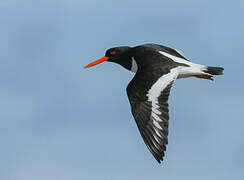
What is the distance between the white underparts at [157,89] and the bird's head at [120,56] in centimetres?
210

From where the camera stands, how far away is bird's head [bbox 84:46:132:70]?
1266 cm

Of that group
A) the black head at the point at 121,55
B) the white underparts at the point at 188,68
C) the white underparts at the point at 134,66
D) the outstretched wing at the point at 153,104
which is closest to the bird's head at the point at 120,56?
the black head at the point at 121,55

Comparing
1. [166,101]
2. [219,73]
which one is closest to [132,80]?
[166,101]

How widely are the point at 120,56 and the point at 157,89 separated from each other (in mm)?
2915

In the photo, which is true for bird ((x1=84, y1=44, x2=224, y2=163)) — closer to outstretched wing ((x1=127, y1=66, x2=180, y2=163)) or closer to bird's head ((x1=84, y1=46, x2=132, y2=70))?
outstretched wing ((x1=127, y1=66, x2=180, y2=163))

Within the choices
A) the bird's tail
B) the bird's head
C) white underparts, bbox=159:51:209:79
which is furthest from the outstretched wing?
the bird's head

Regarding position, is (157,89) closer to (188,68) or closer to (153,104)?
(153,104)

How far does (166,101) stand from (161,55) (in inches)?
67.6

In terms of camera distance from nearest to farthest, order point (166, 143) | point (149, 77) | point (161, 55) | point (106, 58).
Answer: point (166, 143), point (149, 77), point (161, 55), point (106, 58)

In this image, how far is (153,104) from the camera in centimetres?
1006

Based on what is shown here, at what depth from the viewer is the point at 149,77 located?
10625 millimetres

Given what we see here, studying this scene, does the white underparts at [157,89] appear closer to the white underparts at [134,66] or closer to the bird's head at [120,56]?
the white underparts at [134,66]

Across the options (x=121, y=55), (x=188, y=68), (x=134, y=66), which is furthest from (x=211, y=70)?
(x=121, y=55)

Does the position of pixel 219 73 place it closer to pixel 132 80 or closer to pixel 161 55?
pixel 161 55
